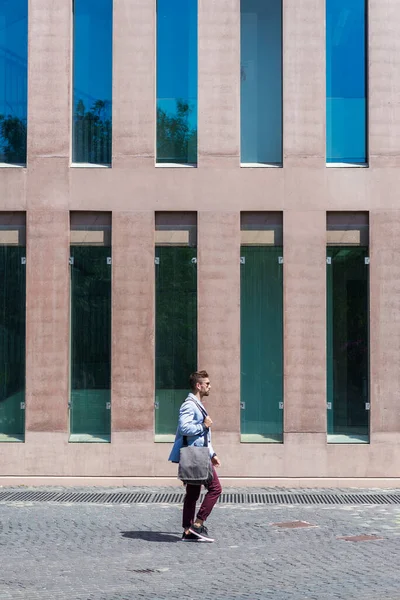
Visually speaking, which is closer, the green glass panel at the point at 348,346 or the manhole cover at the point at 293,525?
the manhole cover at the point at 293,525

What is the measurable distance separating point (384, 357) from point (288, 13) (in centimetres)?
569

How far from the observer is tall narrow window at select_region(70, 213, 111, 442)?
16.8m

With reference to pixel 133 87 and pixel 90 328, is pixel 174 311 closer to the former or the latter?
pixel 90 328

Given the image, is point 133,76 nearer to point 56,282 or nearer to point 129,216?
point 129,216

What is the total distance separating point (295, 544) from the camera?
11.7 metres

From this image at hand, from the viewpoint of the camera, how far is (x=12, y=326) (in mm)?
16984

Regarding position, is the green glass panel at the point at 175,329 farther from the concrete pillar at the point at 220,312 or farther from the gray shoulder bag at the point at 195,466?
the gray shoulder bag at the point at 195,466

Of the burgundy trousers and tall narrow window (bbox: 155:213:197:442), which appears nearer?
the burgundy trousers

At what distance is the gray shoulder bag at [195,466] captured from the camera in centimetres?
1188

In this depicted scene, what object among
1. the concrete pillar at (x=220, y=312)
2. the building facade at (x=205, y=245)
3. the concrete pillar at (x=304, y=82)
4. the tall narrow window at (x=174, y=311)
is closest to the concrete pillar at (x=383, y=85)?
the building facade at (x=205, y=245)

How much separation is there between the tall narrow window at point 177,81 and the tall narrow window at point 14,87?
85.6 inches

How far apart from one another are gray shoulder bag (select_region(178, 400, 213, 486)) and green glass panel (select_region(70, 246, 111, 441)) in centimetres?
496

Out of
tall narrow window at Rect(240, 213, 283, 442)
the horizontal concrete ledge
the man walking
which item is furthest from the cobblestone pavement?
tall narrow window at Rect(240, 213, 283, 442)

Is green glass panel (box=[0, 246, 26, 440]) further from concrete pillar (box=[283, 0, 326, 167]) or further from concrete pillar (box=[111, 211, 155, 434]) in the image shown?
concrete pillar (box=[283, 0, 326, 167])
